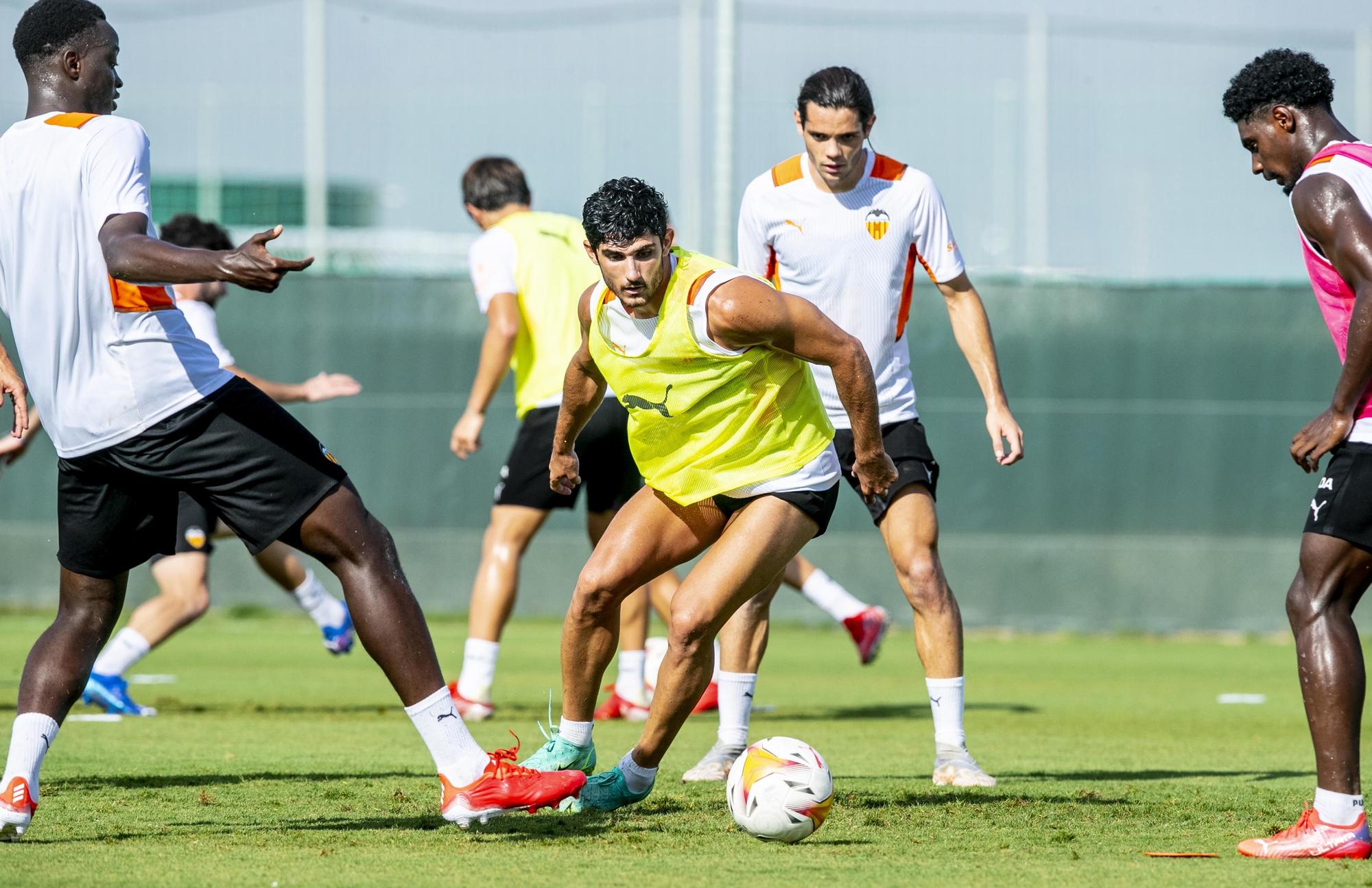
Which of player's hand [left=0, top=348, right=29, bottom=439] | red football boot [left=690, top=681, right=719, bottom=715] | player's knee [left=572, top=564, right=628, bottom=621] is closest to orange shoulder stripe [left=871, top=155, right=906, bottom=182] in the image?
player's knee [left=572, top=564, right=628, bottom=621]

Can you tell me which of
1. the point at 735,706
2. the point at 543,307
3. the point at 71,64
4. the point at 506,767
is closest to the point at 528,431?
the point at 543,307

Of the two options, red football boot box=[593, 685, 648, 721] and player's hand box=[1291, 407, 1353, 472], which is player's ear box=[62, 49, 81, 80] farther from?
red football boot box=[593, 685, 648, 721]

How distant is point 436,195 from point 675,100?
2.38 m

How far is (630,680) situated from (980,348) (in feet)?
9.56

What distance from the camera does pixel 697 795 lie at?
20.3ft

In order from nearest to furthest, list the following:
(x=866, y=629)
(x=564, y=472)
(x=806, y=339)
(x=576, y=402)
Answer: (x=806, y=339) < (x=576, y=402) < (x=564, y=472) < (x=866, y=629)

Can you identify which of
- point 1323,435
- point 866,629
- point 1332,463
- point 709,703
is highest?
point 1323,435

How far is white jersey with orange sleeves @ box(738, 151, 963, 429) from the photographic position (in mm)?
6906

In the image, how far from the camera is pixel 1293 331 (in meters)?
14.5

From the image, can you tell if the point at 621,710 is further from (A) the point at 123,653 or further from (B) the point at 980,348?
(B) the point at 980,348

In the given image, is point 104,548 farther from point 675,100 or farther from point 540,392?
point 675,100

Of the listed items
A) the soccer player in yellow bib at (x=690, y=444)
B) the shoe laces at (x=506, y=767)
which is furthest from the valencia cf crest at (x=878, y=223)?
the shoe laces at (x=506, y=767)

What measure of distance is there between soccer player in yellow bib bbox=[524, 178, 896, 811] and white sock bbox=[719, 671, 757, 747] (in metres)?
1.12

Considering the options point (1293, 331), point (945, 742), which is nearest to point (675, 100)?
point (1293, 331)
